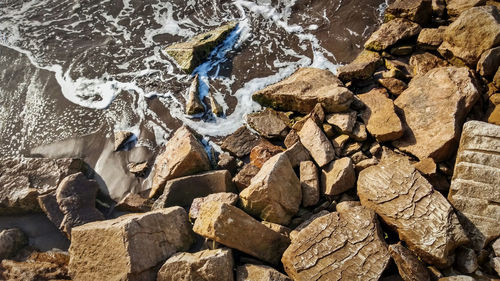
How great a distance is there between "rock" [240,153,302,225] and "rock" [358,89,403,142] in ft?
4.51

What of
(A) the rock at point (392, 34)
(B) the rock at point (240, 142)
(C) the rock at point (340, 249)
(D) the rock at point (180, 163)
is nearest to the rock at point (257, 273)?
(C) the rock at point (340, 249)

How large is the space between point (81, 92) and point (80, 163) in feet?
7.16

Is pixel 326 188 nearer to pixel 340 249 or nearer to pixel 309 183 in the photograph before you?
pixel 309 183

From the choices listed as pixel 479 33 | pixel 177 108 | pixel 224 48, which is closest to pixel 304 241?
pixel 177 108

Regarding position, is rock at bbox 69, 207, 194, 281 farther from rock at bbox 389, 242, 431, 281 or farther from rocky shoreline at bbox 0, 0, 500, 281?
rock at bbox 389, 242, 431, 281

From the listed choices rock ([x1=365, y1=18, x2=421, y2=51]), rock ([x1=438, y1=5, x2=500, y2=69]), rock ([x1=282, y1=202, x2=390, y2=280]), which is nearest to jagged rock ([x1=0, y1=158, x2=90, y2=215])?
rock ([x1=282, y1=202, x2=390, y2=280])

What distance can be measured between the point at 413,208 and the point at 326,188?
3.24 feet

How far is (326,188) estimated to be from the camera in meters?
3.88

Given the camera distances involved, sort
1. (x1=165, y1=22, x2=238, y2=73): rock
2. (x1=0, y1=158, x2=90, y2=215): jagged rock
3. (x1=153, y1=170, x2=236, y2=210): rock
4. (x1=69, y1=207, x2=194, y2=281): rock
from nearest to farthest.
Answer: (x1=69, y1=207, x2=194, y2=281): rock, (x1=153, y1=170, x2=236, y2=210): rock, (x1=0, y1=158, x2=90, y2=215): jagged rock, (x1=165, y1=22, x2=238, y2=73): rock

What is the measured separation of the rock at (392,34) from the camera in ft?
17.9

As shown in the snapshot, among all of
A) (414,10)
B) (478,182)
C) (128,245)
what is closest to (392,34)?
(414,10)

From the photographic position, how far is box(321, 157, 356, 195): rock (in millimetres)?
3799

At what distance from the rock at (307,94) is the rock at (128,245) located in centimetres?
257

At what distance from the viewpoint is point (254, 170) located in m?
4.33
